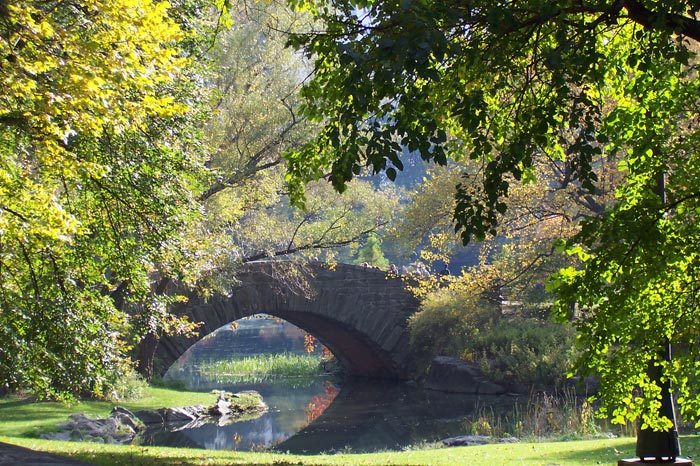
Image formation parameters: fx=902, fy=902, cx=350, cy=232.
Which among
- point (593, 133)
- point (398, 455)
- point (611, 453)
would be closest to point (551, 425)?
point (398, 455)

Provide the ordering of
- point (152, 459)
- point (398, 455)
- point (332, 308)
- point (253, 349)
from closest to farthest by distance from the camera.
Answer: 1. point (152, 459)
2. point (398, 455)
3. point (332, 308)
4. point (253, 349)

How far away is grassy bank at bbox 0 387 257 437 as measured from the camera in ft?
49.0

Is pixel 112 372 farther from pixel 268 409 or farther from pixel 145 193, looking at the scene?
pixel 268 409

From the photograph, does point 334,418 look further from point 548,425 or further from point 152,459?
point 152,459

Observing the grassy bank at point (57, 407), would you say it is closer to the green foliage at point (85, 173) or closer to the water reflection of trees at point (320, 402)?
the water reflection of trees at point (320, 402)

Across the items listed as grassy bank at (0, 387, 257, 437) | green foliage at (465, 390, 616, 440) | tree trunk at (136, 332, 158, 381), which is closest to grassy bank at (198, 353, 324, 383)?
tree trunk at (136, 332, 158, 381)

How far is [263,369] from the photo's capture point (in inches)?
1230

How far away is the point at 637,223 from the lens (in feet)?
20.1

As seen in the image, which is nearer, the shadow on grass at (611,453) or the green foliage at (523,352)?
the shadow on grass at (611,453)

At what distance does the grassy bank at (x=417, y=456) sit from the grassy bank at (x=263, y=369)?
17.4 metres

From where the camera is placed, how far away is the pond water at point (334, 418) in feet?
58.0

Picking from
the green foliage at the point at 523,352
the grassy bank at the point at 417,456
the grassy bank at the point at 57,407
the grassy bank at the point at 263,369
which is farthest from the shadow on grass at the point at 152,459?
the grassy bank at the point at 263,369

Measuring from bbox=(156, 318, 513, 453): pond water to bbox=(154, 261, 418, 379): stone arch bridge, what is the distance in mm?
1191

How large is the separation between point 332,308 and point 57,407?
10.8 m
